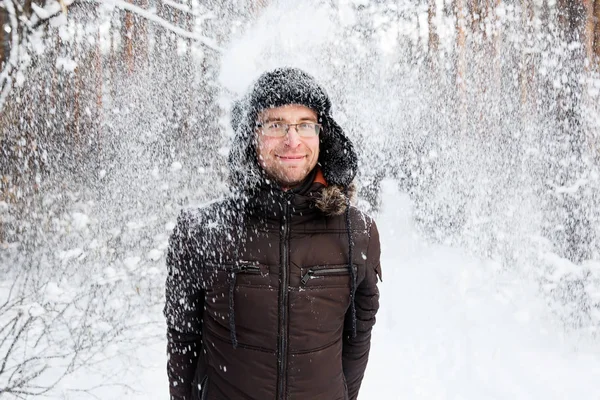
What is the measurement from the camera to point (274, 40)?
22.1 ft

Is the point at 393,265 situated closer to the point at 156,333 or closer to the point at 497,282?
the point at 497,282

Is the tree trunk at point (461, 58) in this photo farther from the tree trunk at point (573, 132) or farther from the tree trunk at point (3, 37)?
the tree trunk at point (3, 37)

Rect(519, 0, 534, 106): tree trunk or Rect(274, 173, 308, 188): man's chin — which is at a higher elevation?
Rect(519, 0, 534, 106): tree trunk

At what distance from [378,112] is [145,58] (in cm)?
413

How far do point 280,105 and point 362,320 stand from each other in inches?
34.6

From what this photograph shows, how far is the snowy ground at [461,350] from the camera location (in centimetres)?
390

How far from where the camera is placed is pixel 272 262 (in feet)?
4.70

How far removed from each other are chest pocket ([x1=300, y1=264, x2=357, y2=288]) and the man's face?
0.31m

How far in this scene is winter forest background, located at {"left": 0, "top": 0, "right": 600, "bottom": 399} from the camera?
454 cm

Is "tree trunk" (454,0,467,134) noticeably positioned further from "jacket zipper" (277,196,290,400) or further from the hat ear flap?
"jacket zipper" (277,196,290,400)

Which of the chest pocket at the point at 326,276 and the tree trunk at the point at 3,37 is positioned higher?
the tree trunk at the point at 3,37

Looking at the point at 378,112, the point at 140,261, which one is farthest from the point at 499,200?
the point at 140,261

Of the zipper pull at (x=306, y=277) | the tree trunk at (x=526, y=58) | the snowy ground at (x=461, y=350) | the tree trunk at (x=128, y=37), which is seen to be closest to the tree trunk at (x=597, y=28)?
the tree trunk at (x=526, y=58)

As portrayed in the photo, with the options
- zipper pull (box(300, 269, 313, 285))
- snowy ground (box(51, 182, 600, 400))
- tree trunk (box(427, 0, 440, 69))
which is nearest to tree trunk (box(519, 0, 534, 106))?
tree trunk (box(427, 0, 440, 69))
